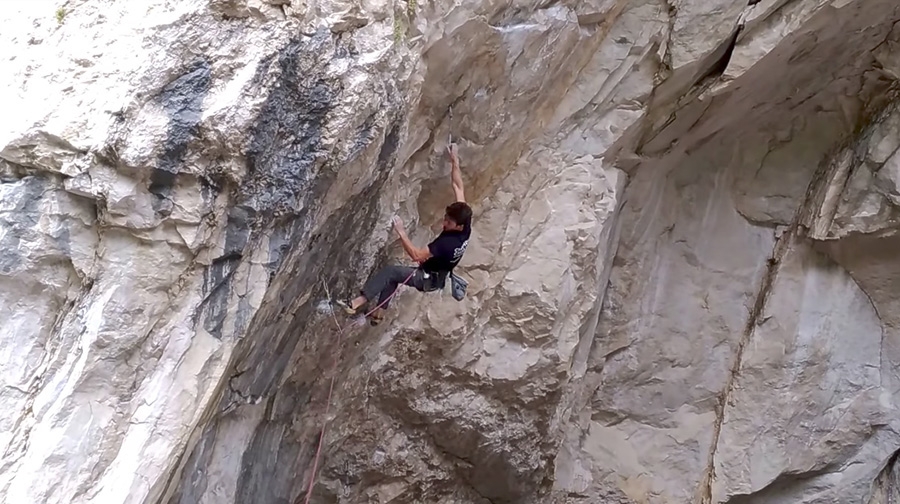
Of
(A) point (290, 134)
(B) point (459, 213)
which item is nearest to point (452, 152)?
(B) point (459, 213)

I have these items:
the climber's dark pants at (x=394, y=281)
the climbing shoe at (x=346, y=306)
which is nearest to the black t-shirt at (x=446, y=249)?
the climber's dark pants at (x=394, y=281)

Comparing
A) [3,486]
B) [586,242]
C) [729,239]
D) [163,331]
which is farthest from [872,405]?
[3,486]

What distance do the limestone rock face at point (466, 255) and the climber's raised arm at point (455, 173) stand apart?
0.34 feet

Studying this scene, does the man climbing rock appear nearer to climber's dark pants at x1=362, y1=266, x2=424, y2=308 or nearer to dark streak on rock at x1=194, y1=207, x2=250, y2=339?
climber's dark pants at x1=362, y1=266, x2=424, y2=308

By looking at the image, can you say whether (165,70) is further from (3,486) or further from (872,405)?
(872,405)

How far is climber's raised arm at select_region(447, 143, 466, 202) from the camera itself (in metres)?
4.36

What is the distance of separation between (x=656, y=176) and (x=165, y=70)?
431cm

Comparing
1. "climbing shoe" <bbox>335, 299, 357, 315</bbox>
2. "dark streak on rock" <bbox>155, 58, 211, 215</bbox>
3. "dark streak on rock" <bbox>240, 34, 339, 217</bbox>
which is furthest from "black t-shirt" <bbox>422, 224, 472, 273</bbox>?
"dark streak on rock" <bbox>155, 58, 211, 215</bbox>

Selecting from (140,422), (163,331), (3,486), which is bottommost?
(3,486)

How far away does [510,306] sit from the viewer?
17.1 ft

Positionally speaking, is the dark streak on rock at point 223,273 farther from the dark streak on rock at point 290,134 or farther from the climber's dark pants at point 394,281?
the climber's dark pants at point 394,281

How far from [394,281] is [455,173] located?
0.73m

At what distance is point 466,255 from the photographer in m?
5.19

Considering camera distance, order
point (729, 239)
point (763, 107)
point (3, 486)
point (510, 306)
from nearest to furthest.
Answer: point (3, 486) → point (510, 306) → point (763, 107) → point (729, 239)
